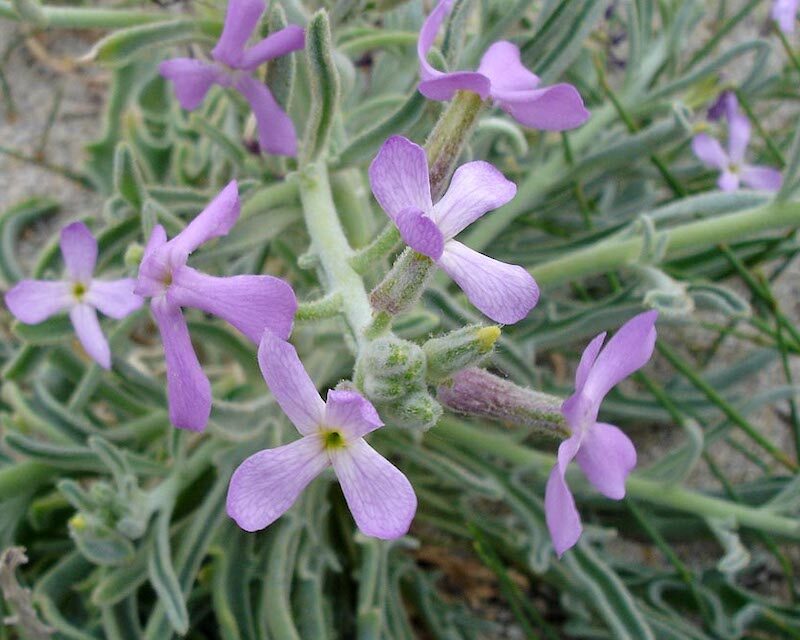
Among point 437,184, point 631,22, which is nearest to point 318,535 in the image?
point 437,184

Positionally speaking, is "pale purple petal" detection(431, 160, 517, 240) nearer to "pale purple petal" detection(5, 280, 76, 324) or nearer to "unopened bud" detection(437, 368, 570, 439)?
"unopened bud" detection(437, 368, 570, 439)

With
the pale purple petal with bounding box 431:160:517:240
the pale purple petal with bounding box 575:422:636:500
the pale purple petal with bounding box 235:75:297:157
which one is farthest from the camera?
the pale purple petal with bounding box 235:75:297:157

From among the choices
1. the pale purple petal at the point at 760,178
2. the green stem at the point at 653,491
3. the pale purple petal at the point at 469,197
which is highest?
the pale purple petal at the point at 469,197

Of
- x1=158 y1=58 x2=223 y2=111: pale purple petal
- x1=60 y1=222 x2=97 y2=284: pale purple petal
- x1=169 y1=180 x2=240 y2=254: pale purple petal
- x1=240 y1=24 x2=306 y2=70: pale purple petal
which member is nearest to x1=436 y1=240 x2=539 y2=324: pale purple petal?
x1=169 y1=180 x2=240 y2=254: pale purple petal

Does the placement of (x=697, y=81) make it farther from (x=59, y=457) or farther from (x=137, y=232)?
(x=59, y=457)

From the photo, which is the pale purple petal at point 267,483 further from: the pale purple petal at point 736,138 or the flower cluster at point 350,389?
the pale purple petal at point 736,138

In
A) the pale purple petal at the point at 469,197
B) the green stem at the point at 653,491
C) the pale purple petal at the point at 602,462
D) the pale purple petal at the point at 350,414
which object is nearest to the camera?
the pale purple petal at the point at 350,414

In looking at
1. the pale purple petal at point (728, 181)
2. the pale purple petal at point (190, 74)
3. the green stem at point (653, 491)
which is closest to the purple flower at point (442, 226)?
the pale purple petal at point (190, 74)

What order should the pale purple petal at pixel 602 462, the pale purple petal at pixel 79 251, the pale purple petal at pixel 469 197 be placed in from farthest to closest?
the pale purple petal at pixel 79 251 < the pale purple petal at pixel 602 462 < the pale purple petal at pixel 469 197
